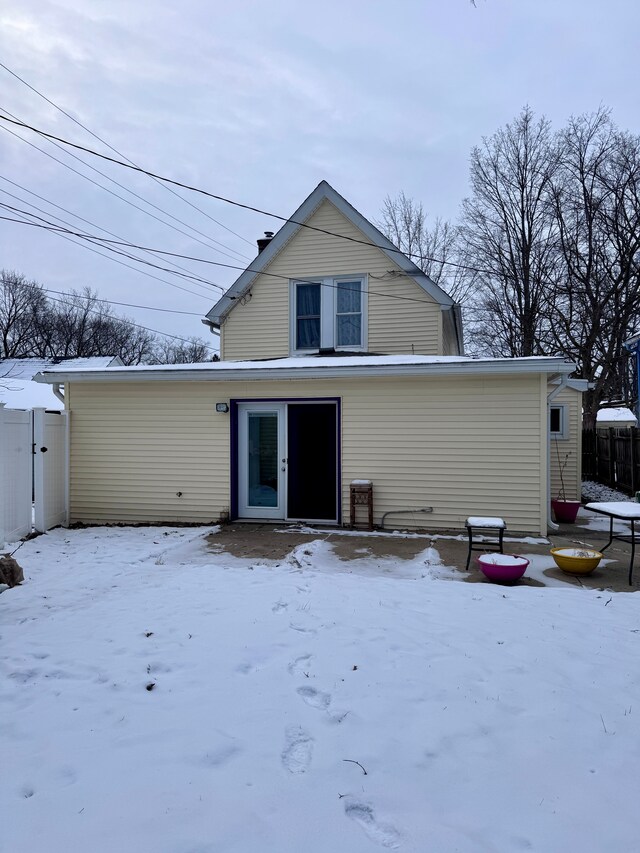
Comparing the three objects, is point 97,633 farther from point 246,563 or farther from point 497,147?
point 497,147

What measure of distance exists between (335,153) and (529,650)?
1404cm

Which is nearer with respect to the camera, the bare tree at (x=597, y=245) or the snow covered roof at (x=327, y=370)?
the snow covered roof at (x=327, y=370)

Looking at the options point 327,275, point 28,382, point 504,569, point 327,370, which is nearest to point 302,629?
point 504,569

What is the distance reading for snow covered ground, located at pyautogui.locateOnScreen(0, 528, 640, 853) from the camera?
2.17m

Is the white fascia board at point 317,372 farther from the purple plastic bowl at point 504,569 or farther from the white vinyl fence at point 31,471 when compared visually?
the purple plastic bowl at point 504,569

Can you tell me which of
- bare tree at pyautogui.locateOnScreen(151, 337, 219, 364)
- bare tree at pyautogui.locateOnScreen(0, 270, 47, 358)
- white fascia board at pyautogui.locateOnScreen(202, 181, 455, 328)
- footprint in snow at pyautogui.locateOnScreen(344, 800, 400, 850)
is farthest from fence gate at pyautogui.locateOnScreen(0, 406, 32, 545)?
bare tree at pyautogui.locateOnScreen(151, 337, 219, 364)

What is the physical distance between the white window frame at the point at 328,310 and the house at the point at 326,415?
0.10 ft

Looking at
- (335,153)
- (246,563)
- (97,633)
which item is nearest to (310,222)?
(335,153)

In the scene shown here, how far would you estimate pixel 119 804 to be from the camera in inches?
89.4

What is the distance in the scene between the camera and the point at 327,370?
8914 millimetres

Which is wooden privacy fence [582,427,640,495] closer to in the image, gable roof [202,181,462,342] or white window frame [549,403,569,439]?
white window frame [549,403,569,439]

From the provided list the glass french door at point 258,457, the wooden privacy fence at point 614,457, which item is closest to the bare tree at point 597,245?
the wooden privacy fence at point 614,457

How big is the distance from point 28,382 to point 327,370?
60.2 feet

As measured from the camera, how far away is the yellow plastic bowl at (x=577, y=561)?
242 inches
